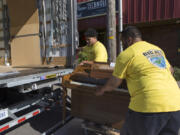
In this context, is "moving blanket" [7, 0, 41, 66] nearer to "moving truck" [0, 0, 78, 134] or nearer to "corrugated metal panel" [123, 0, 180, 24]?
"moving truck" [0, 0, 78, 134]

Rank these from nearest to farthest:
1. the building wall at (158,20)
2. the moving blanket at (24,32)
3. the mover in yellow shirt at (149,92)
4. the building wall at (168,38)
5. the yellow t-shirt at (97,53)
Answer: the mover in yellow shirt at (149,92) → the yellow t-shirt at (97,53) → the moving blanket at (24,32) → the building wall at (158,20) → the building wall at (168,38)

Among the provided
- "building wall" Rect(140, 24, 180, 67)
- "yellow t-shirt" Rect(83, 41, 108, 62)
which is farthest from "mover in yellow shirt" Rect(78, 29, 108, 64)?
"building wall" Rect(140, 24, 180, 67)

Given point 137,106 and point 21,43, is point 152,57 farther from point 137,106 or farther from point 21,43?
point 21,43

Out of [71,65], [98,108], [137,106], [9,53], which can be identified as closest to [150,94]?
[137,106]

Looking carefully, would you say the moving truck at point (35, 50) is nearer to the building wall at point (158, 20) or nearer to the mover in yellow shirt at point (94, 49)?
the mover in yellow shirt at point (94, 49)

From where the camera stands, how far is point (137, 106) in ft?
5.43

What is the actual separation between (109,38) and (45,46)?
1.81 m

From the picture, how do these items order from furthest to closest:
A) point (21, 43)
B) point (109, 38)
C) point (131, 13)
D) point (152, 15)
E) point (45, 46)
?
point (131, 13), point (152, 15), point (109, 38), point (21, 43), point (45, 46)

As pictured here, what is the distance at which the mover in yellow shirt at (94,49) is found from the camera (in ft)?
9.98

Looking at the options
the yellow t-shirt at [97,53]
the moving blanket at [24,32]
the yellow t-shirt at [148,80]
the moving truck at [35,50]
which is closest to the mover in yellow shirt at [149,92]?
the yellow t-shirt at [148,80]

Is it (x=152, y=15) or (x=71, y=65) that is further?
(x=152, y=15)

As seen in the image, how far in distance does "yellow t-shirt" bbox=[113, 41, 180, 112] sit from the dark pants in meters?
0.06

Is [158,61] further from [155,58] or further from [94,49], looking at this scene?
[94,49]

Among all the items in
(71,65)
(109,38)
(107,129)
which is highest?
(109,38)
